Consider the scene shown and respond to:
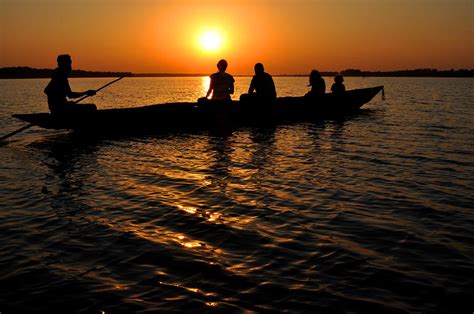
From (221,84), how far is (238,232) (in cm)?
1204

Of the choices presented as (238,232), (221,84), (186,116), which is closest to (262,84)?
(221,84)

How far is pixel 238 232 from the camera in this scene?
5.94 meters

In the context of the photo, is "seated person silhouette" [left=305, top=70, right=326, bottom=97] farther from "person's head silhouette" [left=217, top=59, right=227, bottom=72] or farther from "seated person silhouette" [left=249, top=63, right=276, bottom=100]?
"person's head silhouette" [left=217, top=59, right=227, bottom=72]

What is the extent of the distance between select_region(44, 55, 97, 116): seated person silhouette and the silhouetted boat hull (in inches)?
13.5

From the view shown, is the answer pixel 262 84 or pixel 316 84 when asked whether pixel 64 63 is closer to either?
pixel 262 84

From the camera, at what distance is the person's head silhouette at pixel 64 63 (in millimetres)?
13484

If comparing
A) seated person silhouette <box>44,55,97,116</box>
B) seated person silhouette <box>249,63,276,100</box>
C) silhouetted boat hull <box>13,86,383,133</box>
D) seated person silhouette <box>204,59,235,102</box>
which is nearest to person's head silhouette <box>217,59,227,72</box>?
seated person silhouette <box>204,59,235,102</box>

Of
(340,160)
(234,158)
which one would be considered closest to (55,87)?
(234,158)

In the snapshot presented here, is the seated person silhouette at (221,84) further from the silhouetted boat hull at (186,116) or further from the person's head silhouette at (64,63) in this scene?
the person's head silhouette at (64,63)

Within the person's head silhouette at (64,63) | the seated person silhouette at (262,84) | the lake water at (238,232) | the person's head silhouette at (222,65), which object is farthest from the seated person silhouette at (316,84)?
the person's head silhouette at (64,63)

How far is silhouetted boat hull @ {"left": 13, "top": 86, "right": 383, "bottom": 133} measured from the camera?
15422mm

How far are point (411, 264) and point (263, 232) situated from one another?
6.86 ft

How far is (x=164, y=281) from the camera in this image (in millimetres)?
4492

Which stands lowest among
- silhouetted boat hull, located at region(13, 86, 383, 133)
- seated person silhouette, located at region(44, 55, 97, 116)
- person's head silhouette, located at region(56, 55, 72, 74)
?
silhouetted boat hull, located at region(13, 86, 383, 133)
